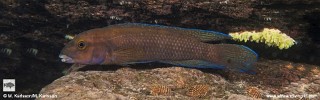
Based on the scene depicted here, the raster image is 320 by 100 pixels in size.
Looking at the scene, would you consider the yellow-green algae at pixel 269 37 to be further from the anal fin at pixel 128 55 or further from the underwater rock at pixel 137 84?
the anal fin at pixel 128 55

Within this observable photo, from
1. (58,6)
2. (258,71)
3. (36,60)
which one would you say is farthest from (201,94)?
(36,60)

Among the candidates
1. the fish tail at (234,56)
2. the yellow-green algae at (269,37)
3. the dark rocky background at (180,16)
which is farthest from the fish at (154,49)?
the yellow-green algae at (269,37)

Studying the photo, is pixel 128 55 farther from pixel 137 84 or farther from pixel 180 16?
pixel 180 16

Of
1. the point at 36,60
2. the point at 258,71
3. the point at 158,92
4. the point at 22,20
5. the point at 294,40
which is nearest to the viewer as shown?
the point at 158,92

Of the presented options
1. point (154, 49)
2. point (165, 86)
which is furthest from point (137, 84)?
point (154, 49)

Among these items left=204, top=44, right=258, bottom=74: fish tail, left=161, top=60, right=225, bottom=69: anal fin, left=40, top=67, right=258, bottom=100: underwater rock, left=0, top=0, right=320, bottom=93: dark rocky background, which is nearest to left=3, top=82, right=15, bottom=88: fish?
left=0, top=0, right=320, bottom=93: dark rocky background

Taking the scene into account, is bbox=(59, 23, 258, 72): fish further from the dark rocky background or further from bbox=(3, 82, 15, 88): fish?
bbox=(3, 82, 15, 88): fish

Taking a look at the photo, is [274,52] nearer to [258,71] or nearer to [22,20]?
[258,71]

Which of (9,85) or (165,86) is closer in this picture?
(165,86)
